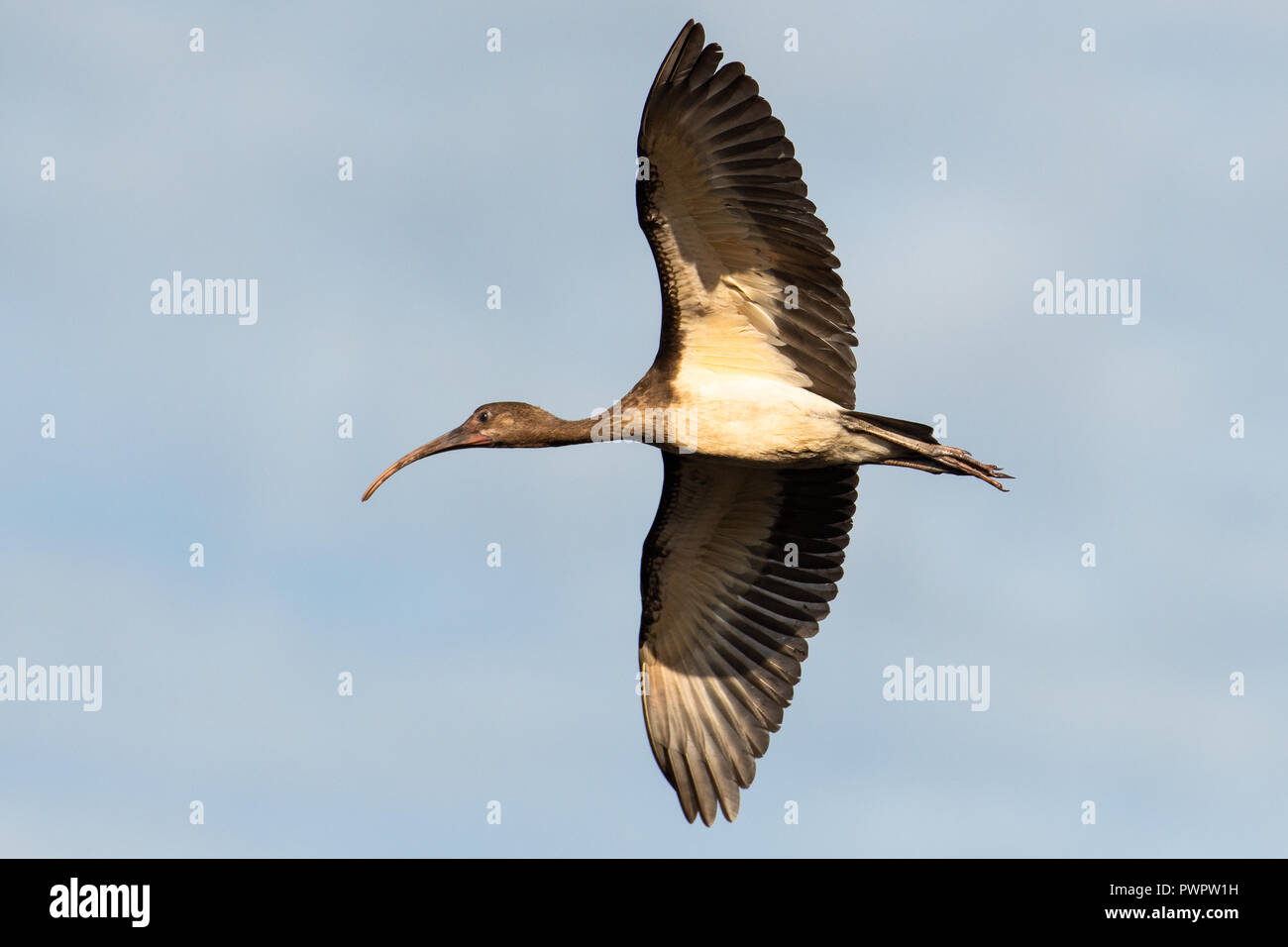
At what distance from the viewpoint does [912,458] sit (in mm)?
18562

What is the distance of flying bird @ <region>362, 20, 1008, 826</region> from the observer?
57.1 feet

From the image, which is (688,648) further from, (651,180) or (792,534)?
(651,180)

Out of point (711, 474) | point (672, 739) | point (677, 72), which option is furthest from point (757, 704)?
point (677, 72)

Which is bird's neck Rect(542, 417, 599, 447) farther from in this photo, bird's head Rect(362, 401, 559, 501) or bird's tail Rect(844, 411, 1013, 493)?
bird's tail Rect(844, 411, 1013, 493)

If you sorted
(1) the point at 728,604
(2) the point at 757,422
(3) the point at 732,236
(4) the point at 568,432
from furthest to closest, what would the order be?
(1) the point at 728,604 < (4) the point at 568,432 < (2) the point at 757,422 < (3) the point at 732,236

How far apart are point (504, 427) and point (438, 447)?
0.89 meters

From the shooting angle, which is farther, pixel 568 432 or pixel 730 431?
pixel 568 432

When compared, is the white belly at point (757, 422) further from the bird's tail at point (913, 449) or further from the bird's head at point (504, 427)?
the bird's head at point (504, 427)

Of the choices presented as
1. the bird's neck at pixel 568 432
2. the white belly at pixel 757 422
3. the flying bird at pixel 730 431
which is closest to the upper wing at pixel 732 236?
the flying bird at pixel 730 431

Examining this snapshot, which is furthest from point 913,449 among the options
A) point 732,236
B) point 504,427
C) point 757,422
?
point 504,427

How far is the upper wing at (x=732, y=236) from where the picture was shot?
17.2 meters

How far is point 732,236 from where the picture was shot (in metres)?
17.9

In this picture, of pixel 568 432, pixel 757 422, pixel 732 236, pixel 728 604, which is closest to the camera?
pixel 732 236

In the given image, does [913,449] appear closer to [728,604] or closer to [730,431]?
[730,431]
